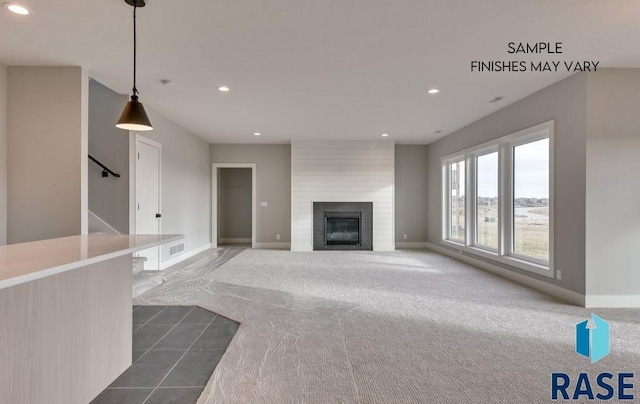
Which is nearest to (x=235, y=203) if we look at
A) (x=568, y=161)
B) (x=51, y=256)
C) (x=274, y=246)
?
(x=274, y=246)

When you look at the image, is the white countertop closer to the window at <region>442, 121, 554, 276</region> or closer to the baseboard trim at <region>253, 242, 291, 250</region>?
the window at <region>442, 121, 554, 276</region>

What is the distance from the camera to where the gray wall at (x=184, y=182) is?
5531 millimetres

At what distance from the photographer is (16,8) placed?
241cm

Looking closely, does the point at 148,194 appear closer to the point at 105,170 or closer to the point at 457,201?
the point at 105,170

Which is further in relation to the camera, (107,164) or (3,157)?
(107,164)

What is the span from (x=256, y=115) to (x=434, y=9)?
3.63 metres

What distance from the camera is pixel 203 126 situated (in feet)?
20.7

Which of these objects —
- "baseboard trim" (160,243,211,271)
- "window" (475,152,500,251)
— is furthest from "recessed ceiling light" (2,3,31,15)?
"window" (475,152,500,251)

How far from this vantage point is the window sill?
415 cm

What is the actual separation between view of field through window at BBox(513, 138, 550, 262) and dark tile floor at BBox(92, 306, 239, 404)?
163 inches

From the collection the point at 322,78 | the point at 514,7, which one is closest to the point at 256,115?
the point at 322,78

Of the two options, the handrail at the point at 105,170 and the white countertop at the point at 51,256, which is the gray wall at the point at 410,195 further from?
the white countertop at the point at 51,256

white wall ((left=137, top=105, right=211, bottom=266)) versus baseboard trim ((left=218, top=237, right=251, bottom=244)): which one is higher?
white wall ((left=137, top=105, right=211, bottom=266))

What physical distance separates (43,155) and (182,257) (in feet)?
10.7
